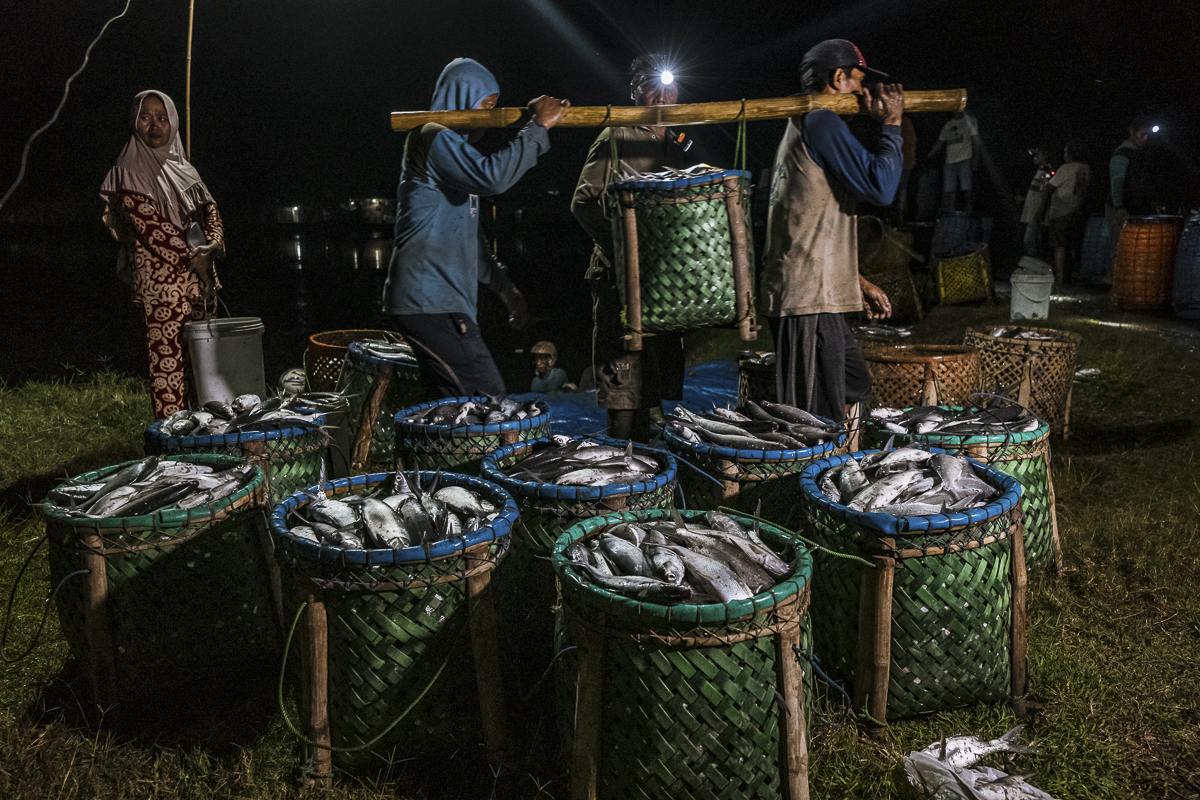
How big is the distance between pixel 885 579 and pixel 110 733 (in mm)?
2716

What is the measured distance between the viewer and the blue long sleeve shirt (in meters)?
4.13

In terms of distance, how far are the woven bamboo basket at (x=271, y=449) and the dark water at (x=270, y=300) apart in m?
4.93

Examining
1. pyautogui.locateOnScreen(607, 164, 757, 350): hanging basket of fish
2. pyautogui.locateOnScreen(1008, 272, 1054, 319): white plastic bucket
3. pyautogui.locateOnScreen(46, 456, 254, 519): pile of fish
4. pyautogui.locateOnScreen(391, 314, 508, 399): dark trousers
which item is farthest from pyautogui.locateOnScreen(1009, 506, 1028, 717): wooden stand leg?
pyautogui.locateOnScreen(1008, 272, 1054, 319): white plastic bucket

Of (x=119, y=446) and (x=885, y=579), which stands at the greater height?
(x=885, y=579)

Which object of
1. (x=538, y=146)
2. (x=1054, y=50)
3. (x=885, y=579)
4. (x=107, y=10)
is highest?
(x=107, y=10)

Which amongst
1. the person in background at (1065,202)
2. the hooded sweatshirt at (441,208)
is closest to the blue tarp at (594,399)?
the hooded sweatshirt at (441,208)

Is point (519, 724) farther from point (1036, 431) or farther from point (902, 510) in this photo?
point (1036, 431)

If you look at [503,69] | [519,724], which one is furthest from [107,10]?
[519,724]

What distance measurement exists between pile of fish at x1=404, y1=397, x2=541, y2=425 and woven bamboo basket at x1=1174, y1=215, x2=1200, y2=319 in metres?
8.67

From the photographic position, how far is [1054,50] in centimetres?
1484

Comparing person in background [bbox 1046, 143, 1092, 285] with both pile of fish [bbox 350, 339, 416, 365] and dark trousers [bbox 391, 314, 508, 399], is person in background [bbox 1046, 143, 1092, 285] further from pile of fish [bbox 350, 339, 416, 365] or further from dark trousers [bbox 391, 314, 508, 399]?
dark trousers [bbox 391, 314, 508, 399]

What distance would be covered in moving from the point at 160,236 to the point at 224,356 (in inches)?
40.1

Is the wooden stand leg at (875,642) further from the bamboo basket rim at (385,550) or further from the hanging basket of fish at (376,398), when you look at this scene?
the hanging basket of fish at (376,398)

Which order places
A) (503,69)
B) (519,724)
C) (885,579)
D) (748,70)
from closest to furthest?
(885,579) → (519,724) → (748,70) → (503,69)
